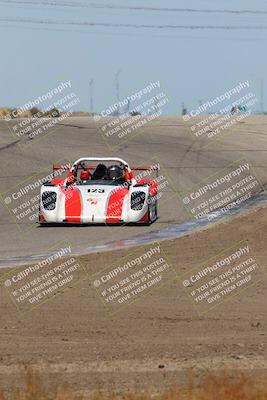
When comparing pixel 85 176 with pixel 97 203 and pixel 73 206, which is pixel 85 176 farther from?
Result: pixel 97 203

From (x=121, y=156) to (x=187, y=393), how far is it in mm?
28300

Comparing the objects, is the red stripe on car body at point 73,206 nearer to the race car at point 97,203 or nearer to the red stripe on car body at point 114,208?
the race car at point 97,203

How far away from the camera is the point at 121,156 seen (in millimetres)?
35469

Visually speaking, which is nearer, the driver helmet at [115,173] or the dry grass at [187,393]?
the dry grass at [187,393]

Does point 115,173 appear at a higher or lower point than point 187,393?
lower

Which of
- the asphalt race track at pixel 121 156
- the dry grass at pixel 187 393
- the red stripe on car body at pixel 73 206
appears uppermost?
the dry grass at pixel 187 393

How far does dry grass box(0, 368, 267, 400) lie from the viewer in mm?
7059

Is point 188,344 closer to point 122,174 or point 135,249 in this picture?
point 135,249

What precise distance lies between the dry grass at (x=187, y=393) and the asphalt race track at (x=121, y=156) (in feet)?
28.6

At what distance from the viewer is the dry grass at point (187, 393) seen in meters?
7.06

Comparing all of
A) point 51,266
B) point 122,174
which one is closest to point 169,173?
point 122,174

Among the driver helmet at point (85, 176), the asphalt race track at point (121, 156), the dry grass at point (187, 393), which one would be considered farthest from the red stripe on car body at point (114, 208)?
the dry grass at point (187, 393)

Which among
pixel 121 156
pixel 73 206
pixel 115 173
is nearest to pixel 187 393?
pixel 73 206

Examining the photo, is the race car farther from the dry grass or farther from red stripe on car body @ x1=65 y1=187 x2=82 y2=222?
the dry grass
